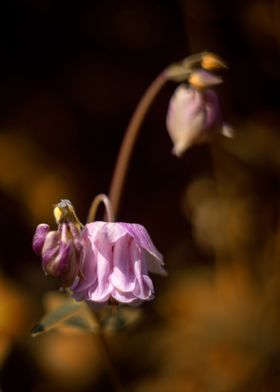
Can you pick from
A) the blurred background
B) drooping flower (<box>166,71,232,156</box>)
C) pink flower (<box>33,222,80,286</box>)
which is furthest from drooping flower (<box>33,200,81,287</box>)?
the blurred background

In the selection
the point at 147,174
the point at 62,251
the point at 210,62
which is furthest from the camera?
the point at 147,174

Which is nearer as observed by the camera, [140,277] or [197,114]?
[140,277]

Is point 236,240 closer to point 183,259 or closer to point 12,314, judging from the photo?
point 183,259

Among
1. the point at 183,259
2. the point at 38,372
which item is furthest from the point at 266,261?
the point at 38,372

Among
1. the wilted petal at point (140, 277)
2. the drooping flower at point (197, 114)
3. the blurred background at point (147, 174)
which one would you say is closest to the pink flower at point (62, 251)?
the wilted petal at point (140, 277)

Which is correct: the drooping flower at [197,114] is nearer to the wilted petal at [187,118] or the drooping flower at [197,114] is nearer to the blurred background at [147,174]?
the wilted petal at [187,118]

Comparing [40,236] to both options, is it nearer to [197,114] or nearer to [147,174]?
[197,114]

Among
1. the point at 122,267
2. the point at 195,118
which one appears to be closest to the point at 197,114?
the point at 195,118
